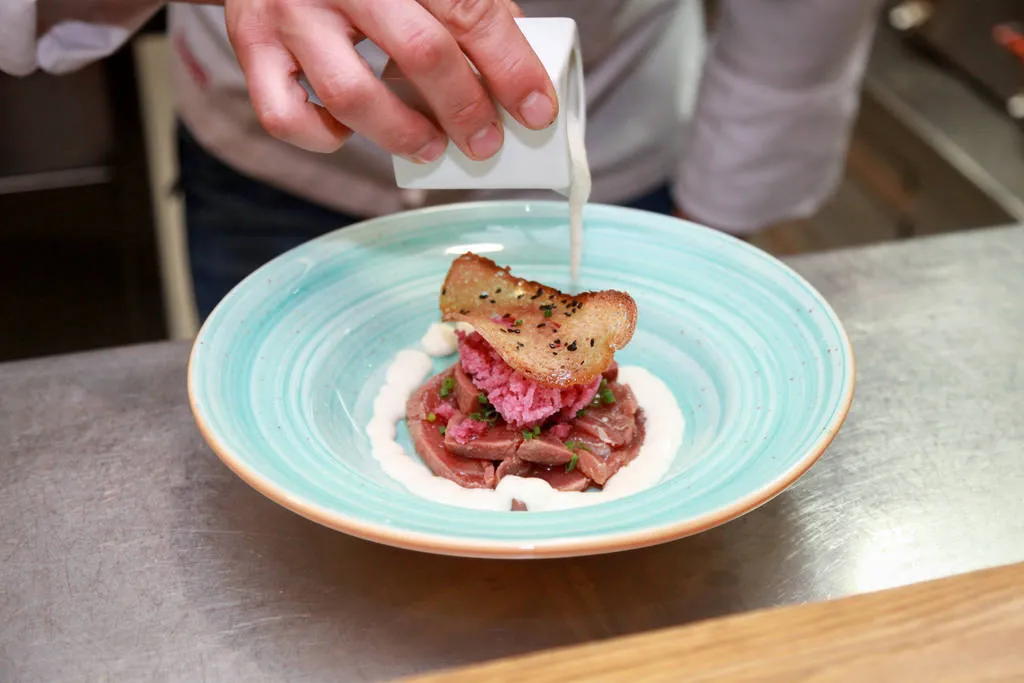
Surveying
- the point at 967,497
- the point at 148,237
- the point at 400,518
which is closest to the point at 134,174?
the point at 148,237

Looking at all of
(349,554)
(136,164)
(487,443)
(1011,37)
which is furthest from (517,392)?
(136,164)

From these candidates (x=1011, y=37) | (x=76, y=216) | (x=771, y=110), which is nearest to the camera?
(x=771, y=110)

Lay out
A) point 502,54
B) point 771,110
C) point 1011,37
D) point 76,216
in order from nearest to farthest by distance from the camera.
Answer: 1. point 502,54
2. point 771,110
3. point 1011,37
4. point 76,216

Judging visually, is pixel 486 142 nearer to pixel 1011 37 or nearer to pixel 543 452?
pixel 543 452

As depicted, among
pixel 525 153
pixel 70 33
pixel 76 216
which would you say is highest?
pixel 525 153

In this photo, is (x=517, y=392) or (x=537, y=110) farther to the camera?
(x=517, y=392)

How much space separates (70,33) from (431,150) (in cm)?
66

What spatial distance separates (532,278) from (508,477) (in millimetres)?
330

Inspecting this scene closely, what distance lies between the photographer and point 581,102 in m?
1.14

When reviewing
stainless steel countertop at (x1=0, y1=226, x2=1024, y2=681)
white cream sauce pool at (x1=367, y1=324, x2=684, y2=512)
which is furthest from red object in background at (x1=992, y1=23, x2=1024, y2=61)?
Answer: white cream sauce pool at (x1=367, y1=324, x2=684, y2=512)

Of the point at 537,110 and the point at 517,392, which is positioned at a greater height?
the point at 537,110

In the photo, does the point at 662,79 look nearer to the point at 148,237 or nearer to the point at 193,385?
the point at 193,385

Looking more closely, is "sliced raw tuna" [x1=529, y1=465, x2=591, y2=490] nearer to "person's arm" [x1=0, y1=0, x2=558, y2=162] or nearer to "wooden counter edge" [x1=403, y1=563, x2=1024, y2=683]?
"wooden counter edge" [x1=403, y1=563, x2=1024, y2=683]

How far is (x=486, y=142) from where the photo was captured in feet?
3.23
